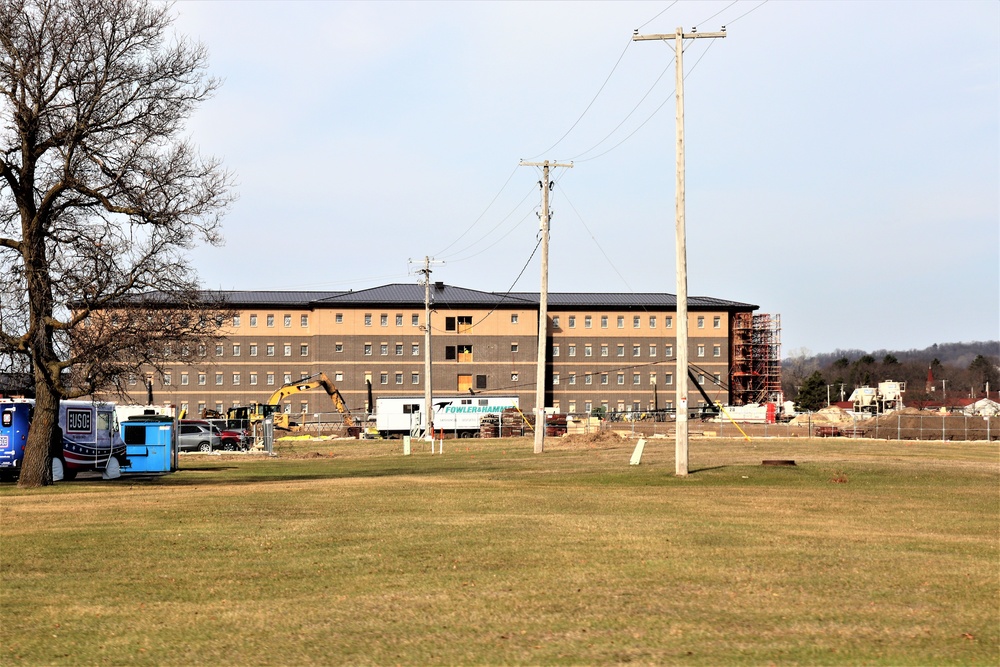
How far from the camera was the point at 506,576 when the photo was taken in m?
13.6

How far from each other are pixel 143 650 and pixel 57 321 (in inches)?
872

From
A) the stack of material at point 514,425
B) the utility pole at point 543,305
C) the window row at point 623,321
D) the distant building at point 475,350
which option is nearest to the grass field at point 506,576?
the utility pole at point 543,305

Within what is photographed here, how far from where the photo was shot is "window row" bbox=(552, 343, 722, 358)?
388 ft

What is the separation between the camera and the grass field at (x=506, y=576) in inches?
387

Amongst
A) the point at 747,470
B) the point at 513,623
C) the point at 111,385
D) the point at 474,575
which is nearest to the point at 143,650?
the point at 513,623

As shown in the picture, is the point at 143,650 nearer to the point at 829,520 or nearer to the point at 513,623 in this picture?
the point at 513,623

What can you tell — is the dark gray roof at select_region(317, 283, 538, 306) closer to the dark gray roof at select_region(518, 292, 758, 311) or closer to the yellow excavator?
the dark gray roof at select_region(518, 292, 758, 311)

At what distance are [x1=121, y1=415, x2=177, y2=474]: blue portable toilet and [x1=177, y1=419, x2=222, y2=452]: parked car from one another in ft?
80.5

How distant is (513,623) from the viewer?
10773 millimetres

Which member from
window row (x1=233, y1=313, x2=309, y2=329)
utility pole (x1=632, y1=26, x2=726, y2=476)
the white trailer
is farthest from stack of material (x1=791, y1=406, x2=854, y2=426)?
utility pole (x1=632, y1=26, x2=726, y2=476)

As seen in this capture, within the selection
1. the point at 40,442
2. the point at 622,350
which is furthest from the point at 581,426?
the point at 40,442

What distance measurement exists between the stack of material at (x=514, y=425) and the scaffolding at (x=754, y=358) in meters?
41.6

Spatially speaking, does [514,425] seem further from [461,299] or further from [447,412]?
[461,299]

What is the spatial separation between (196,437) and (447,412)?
79.4 ft
